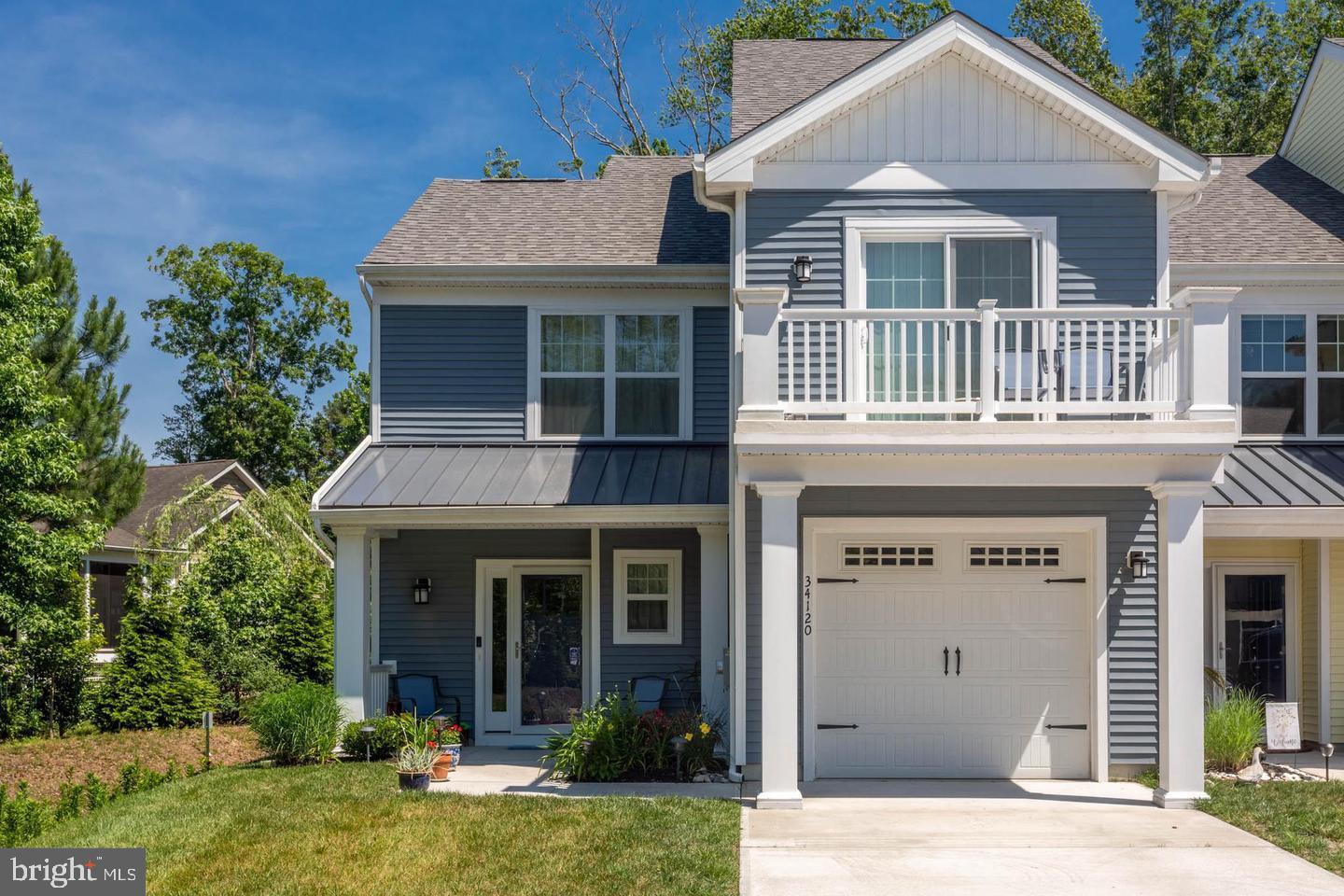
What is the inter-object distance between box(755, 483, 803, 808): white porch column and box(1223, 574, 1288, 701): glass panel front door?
19.6 feet

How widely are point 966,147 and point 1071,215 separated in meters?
1.11

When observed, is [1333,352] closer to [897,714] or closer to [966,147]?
[966,147]

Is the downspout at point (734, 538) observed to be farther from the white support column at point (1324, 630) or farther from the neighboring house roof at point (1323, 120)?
the neighboring house roof at point (1323, 120)

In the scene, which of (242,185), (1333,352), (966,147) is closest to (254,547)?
(966,147)

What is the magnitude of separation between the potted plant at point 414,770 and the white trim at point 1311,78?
13006 millimetres

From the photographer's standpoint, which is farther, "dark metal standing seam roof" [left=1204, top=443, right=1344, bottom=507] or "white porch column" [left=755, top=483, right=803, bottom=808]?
"dark metal standing seam roof" [left=1204, top=443, right=1344, bottom=507]

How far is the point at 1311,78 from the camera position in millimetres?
14250

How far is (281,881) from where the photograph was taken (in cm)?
664

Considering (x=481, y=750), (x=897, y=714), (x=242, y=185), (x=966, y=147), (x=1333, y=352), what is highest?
(x=242, y=185)

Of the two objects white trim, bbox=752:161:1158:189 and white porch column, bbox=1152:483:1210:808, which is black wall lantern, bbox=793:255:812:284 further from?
white porch column, bbox=1152:483:1210:808

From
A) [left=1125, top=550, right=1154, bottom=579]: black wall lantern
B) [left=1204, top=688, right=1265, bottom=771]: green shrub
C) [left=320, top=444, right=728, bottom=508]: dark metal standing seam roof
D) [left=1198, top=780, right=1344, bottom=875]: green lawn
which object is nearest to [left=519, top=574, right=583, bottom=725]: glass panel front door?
[left=320, top=444, right=728, bottom=508]: dark metal standing seam roof

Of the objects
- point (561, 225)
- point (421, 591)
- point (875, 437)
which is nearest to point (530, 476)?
point (421, 591)

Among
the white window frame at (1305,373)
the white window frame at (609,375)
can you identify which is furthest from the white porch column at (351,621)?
the white window frame at (1305,373)

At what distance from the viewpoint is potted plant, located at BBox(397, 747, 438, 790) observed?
900 cm
